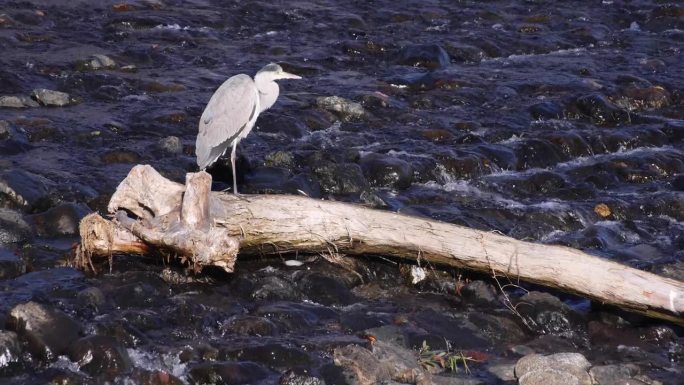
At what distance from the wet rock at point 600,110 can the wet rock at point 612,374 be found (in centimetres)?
698

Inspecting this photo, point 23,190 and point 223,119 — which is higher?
point 223,119

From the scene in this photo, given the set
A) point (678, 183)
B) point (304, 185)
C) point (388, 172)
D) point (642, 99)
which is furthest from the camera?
point (642, 99)

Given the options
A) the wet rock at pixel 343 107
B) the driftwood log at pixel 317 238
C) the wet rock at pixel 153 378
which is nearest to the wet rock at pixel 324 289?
the driftwood log at pixel 317 238

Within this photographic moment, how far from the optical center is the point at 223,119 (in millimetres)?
9898

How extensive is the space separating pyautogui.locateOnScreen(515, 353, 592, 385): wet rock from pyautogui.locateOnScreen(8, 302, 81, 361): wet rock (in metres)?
3.10

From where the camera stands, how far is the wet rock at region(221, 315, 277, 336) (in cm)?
745

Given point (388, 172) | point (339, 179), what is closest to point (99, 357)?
point (339, 179)

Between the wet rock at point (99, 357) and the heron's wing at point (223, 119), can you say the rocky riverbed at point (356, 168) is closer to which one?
the wet rock at point (99, 357)

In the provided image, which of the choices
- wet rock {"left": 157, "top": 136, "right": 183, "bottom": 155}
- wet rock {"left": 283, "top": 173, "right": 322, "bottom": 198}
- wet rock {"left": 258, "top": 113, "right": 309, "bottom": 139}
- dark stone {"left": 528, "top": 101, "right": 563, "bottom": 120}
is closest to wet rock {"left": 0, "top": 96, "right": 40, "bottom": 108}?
wet rock {"left": 157, "top": 136, "right": 183, "bottom": 155}

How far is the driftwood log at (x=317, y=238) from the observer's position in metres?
7.65

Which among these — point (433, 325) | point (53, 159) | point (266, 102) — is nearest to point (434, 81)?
point (266, 102)

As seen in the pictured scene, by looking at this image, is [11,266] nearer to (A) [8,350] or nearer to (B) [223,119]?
(A) [8,350]

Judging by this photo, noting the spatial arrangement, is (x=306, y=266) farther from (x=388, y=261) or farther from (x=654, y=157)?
(x=654, y=157)

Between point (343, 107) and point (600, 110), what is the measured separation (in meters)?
3.61
